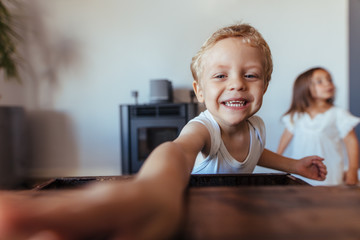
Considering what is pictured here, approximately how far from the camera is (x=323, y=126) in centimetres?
182

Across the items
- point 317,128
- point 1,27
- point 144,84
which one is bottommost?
point 317,128

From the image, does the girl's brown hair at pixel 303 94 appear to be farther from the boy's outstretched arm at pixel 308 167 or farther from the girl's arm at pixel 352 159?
the boy's outstretched arm at pixel 308 167

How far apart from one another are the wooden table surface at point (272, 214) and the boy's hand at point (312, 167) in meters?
0.51

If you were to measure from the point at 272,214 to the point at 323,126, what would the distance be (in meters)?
1.83

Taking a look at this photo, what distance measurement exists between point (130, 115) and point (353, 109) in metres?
2.14

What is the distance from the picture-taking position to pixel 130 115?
2424 millimetres

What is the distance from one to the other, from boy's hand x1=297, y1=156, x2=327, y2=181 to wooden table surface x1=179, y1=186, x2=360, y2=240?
20.5 inches

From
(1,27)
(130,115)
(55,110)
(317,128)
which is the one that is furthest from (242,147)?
(55,110)

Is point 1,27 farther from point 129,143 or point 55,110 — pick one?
point 129,143

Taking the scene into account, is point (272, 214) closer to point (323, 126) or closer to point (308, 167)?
point (308, 167)

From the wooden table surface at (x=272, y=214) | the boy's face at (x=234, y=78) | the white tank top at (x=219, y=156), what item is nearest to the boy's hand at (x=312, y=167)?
the white tank top at (x=219, y=156)

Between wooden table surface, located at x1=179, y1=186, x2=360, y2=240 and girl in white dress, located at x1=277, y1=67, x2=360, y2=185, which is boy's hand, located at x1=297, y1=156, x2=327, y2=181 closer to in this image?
wooden table surface, located at x1=179, y1=186, x2=360, y2=240

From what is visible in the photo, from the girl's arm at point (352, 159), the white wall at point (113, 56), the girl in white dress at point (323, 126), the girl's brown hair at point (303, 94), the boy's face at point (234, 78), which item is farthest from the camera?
the white wall at point (113, 56)

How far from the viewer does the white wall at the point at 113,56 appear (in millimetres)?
2648
